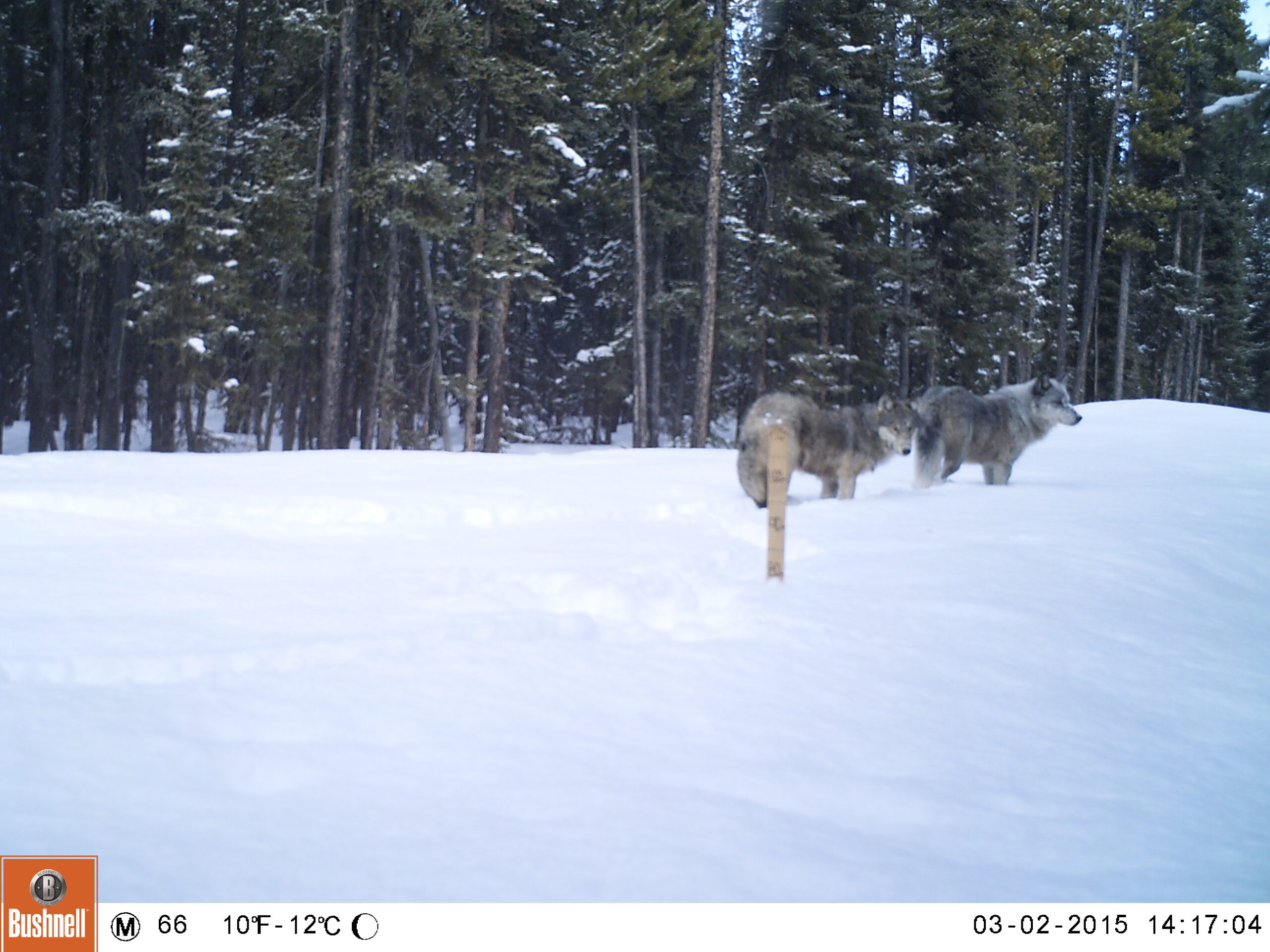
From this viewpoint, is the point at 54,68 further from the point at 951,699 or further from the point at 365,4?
the point at 951,699

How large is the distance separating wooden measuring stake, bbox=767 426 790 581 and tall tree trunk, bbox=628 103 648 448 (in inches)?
654

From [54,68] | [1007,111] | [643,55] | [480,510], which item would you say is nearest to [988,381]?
[1007,111]

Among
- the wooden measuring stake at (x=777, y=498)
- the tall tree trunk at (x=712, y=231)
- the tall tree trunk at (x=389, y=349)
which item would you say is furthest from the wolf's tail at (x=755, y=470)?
the tall tree trunk at (x=389, y=349)

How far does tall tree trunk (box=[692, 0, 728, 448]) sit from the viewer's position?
2042cm

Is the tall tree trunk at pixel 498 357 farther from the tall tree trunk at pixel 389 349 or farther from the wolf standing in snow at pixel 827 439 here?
the wolf standing in snow at pixel 827 439

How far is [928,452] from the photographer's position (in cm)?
961

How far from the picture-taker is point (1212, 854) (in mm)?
2445

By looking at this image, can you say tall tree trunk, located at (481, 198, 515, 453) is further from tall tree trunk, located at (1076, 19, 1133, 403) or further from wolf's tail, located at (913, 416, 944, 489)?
tall tree trunk, located at (1076, 19, 1133, 403)

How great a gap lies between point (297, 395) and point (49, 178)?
7848 millimetres

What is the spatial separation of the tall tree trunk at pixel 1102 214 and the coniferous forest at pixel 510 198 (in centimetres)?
24

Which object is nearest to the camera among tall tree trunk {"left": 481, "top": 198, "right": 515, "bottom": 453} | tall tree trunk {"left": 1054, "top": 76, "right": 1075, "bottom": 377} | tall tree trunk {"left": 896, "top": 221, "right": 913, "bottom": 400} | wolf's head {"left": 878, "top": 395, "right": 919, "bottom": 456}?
wolf's head {"left": 878, "top": 395, "right": 919, "bottom": 456}

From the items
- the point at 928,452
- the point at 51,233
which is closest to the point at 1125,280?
the point at 928,452
